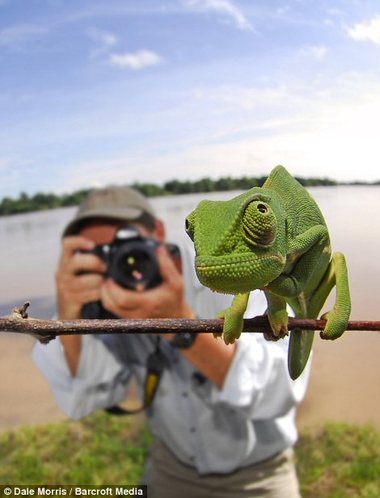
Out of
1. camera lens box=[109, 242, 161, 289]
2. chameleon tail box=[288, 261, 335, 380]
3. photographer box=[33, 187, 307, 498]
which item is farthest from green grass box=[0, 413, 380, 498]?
chameleon tail box=[288, 261, 335, 380]

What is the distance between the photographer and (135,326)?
0.33 metres

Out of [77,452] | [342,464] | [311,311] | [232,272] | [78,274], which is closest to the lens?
[232,272]

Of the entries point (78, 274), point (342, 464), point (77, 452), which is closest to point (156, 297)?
point (78, 274)

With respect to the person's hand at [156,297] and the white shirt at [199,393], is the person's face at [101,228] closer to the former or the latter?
the white shirt at [199,393]

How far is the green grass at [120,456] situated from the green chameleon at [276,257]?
2.65m

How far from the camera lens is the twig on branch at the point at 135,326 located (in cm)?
32

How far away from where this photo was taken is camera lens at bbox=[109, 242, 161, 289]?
1265 mm

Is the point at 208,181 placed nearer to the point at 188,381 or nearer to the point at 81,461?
the point at 188,381

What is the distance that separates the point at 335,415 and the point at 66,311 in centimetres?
233

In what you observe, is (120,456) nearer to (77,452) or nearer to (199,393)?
(77,452)

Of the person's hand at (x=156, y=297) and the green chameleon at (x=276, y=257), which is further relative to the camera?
the person's hand at (x=156, y=297)

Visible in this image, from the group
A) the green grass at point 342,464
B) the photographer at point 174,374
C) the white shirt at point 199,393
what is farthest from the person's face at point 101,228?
the green grass at point 342,464

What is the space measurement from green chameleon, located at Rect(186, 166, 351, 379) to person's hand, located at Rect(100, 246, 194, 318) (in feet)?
3.84

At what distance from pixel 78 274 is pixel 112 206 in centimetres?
59
